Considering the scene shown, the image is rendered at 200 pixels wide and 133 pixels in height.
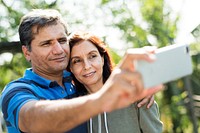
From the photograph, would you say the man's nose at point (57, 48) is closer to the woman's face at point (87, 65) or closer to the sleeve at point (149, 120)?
the woman's face at point (87, 65)

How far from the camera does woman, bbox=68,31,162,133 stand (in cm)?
183

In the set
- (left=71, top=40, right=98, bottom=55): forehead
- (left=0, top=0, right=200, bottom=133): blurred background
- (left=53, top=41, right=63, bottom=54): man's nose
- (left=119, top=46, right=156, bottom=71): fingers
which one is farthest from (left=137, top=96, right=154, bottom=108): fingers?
(left=0, top=0, right=200, bottom=133): blurred background

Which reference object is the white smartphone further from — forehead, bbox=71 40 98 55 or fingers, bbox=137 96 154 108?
forehead, bbox=71 40 98 55

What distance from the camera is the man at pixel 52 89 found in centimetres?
107

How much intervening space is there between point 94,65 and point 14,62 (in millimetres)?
5858

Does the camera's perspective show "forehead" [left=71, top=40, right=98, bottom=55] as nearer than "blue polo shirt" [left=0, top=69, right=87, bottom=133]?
No

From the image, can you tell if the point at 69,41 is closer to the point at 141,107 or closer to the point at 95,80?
the point at 95,80

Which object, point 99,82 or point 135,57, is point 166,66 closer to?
point 135,57

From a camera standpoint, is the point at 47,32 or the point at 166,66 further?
the point at 47,32

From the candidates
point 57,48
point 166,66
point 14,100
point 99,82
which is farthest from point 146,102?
point 166,66

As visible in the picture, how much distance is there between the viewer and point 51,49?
1996 mm

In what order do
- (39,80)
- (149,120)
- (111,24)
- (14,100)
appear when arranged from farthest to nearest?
(111,24), (39,80), (149,120), (14,100)

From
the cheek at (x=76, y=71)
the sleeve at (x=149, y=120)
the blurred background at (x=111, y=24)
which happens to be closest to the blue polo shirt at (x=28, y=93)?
the cheek at (x=76, y=71)

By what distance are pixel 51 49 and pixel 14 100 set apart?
49 centimetres
